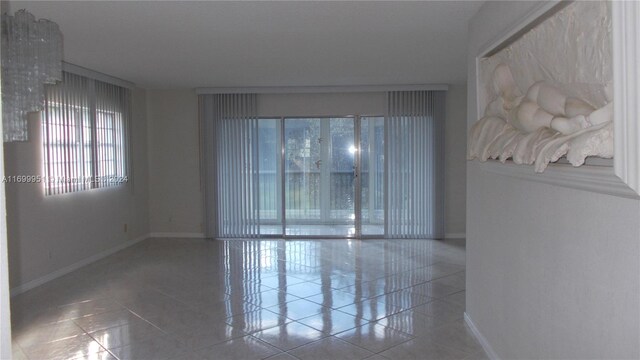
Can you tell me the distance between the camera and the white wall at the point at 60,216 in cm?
512

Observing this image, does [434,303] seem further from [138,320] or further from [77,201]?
[77,201]

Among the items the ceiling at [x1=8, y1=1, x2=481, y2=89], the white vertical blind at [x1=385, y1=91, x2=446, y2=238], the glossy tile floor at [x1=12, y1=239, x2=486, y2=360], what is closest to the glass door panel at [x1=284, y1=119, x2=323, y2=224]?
the white vertical blind at [x1=385, y1=91, x2=446, y2=238]

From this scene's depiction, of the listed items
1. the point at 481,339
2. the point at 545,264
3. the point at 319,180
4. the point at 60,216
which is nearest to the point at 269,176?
the point at 319,180

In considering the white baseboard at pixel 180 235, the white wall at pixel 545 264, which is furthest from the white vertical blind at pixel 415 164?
the white wall at pixel 545 264

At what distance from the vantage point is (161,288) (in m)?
5.39

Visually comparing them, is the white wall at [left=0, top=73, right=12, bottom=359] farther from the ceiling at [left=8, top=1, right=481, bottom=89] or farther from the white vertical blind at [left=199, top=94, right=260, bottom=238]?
the white vertical blind at [left=199, top=94, right=260, bottom=238]

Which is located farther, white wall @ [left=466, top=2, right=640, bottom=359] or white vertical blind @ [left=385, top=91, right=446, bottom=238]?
white vertical blind @ [left=385, top=91, right=446, bottom=238]

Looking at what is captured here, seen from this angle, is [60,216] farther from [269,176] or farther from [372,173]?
[372,173]

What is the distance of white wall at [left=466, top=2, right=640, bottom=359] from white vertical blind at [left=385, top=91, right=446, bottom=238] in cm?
389

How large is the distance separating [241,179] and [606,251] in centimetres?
670

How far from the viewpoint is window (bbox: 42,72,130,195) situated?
18.6 ft

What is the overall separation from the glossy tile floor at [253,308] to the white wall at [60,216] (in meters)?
0.27

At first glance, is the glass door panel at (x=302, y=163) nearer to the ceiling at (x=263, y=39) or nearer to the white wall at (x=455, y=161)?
the ceiling at (x=263, y=39)

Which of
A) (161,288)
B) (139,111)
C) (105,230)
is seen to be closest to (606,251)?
(161,288)
